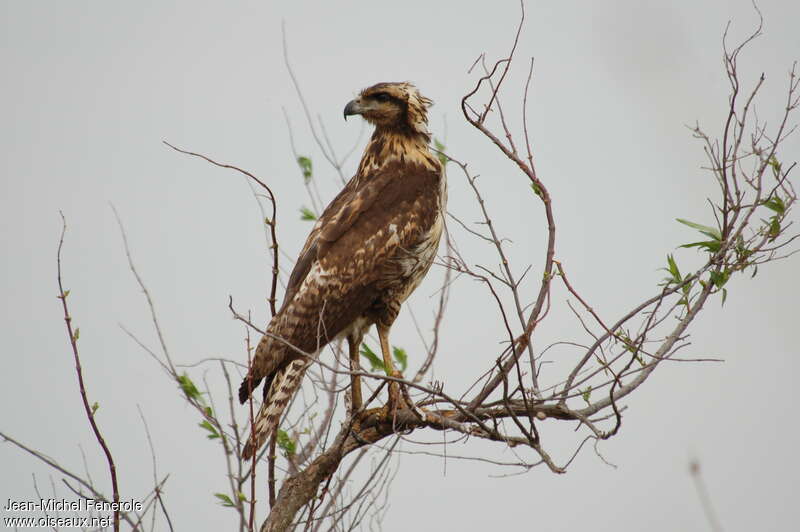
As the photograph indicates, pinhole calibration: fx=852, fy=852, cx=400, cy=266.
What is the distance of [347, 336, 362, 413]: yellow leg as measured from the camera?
16.9 feet

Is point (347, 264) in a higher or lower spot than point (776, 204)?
higher

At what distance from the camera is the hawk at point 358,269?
491cm

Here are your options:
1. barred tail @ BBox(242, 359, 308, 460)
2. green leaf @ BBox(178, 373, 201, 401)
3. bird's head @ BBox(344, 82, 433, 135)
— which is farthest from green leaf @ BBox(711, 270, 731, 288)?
green leaf @ BBox(178, 373, 201, 401)

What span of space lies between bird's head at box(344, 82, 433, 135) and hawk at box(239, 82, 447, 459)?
111mm

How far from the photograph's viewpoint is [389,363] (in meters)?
4.97

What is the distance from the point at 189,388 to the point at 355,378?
48.2 inches

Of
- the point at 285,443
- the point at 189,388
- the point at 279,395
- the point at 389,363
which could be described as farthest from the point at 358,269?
the point at 189,388

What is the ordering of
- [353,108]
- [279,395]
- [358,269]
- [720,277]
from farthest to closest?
[353,108], [358,269], [279,395], [720,277]

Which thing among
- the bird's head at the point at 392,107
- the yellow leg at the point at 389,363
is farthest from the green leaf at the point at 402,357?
the bird's head at the point at 392,107

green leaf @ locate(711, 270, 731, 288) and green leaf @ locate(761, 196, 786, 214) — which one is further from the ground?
green leaf @ locate(761, 196, 786, 214)

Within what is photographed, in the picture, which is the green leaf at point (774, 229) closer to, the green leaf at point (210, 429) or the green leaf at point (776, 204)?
the green leaf at point (776, 204)

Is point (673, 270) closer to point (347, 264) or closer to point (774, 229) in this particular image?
point (774, 229)

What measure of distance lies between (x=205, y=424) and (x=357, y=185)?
214cm

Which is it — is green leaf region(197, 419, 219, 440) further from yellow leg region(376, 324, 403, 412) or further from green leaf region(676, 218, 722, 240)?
green leaf region(676, 218, 722, 240)
